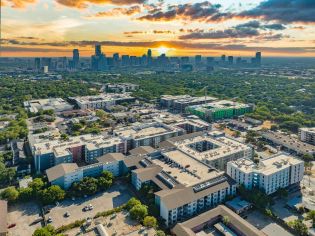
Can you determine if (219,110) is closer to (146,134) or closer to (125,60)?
(146,134)

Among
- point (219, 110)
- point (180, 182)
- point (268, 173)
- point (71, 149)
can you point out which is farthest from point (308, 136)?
point (71, 149)

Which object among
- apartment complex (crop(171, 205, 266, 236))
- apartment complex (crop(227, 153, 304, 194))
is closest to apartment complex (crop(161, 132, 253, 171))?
apartment complex (crop(227, 153, 304, 194))

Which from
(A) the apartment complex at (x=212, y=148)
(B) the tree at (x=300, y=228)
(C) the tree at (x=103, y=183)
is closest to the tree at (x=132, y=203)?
(C) the tree at (x=103, y=183)

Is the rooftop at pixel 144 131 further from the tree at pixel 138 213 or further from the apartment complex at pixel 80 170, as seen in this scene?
the tree at pixel 138 213

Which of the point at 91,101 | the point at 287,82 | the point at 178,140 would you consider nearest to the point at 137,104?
the point at 91,101

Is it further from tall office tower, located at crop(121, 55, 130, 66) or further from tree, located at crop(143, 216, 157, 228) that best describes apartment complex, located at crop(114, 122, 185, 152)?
tall office tower, located at crop(121, 55, 130, 66)
